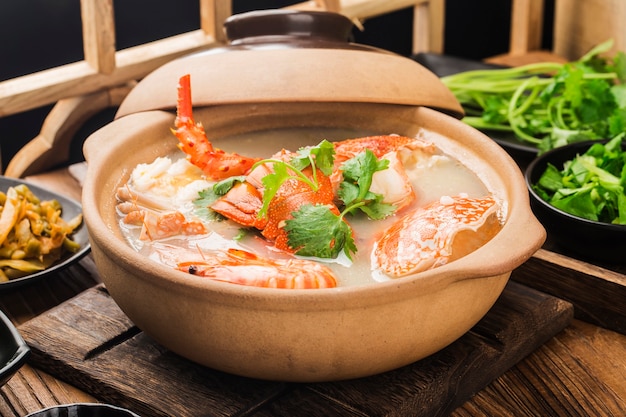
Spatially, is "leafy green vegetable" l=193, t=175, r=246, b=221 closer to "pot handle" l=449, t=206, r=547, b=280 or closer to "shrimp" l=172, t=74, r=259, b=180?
"shrimp" l=172, t=74, r=259, b=180

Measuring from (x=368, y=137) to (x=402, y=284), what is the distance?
71 centimetres

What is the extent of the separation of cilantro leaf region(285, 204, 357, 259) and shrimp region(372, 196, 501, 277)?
0.07 meters

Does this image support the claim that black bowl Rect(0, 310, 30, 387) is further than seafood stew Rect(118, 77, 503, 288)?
No

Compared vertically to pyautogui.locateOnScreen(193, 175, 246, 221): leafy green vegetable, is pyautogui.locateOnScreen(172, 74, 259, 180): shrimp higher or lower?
higher

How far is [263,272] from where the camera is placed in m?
1.45

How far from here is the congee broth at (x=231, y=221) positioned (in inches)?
63.5

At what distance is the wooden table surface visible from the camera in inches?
63.9

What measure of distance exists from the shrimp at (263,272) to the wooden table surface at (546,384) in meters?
0.38

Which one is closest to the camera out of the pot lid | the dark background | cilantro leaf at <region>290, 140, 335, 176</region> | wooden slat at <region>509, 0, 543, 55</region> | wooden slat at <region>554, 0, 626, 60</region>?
cilantro leaf at <region>290, 140, 335, 176</region>

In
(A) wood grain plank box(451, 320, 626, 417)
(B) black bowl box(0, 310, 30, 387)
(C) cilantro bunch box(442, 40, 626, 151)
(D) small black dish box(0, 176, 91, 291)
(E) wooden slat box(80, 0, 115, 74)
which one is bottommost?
(A) wood grain plank box(451, 320, 626, 417)

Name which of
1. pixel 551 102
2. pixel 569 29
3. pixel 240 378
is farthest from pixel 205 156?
pixel 569 29

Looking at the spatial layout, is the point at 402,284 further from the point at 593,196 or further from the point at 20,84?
the point at 20,84

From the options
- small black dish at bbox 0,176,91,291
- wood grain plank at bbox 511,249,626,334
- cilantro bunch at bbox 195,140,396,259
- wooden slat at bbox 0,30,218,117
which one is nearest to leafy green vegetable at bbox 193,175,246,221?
cilantro bunch at bbox 195,140,396,259

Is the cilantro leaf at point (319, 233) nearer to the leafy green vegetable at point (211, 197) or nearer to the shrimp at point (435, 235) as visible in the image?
the shrimp at point (435, 235)
